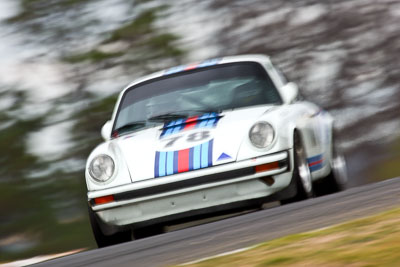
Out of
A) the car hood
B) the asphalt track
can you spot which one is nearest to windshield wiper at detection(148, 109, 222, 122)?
the car hood

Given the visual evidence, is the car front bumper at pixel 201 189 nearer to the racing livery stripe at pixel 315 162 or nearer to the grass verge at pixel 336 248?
the racing livery stripe at pixel 315 162

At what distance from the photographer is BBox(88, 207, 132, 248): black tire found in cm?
662

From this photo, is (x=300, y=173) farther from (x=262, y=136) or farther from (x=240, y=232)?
(x=240, y=232)

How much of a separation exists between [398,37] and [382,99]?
6.35 ft

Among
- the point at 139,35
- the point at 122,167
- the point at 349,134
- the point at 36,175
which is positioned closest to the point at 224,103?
the point at 122,167

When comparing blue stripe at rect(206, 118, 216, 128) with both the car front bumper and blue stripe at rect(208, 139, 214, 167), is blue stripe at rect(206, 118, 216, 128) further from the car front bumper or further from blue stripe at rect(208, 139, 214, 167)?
the car front bumper

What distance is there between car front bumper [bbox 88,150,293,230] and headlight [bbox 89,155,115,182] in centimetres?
10

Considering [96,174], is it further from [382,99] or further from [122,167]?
[382,99]

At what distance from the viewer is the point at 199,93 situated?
7.33m

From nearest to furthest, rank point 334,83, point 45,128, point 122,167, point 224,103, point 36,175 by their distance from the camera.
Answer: point 122,167, point 224,103, point 36,175, point 45,128, point 334,83

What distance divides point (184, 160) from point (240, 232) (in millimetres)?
1389

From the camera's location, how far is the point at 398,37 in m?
15.0

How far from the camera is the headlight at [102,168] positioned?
6477mm

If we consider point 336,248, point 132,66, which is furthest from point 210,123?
point 132,66
